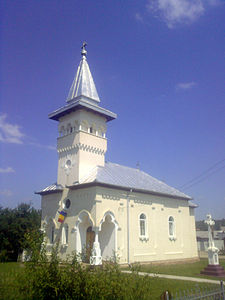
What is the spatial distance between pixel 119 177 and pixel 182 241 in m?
9.31

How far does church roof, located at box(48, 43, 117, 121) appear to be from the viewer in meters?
23.9

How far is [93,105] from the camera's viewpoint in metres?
24.3

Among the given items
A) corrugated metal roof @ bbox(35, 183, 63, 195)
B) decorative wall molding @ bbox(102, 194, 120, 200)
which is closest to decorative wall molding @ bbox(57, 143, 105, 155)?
corrugated metal roof @ bbox(35, 183, 63, 195)

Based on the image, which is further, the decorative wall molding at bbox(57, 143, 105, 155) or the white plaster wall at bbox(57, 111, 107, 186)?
the decorative wall molding at bbox(57, 143, 105, 155)

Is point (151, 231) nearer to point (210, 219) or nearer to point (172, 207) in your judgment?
point (172, 207)

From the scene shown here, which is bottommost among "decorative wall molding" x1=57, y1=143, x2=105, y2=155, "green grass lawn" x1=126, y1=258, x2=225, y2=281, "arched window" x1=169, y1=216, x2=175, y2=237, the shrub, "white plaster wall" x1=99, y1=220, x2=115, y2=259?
"green grass lawn" x1=126, y1=258, x2=225, y2=281

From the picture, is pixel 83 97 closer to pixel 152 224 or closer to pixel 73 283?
pixel 152 224

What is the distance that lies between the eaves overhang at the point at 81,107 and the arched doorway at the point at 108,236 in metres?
9.04

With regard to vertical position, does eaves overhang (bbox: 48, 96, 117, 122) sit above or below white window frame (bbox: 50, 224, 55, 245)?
above

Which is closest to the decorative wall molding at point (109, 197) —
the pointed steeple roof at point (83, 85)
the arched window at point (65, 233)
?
the arched window at point (65, 233)

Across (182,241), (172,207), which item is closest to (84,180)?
(172,207)

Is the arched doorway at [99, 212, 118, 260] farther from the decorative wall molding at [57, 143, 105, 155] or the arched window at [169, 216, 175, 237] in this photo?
the arched window at [169, 216, 175, 237]

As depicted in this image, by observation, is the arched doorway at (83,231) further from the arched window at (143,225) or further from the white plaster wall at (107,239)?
the arched window at (143,225)

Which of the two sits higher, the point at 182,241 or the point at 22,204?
the point at 22,204
